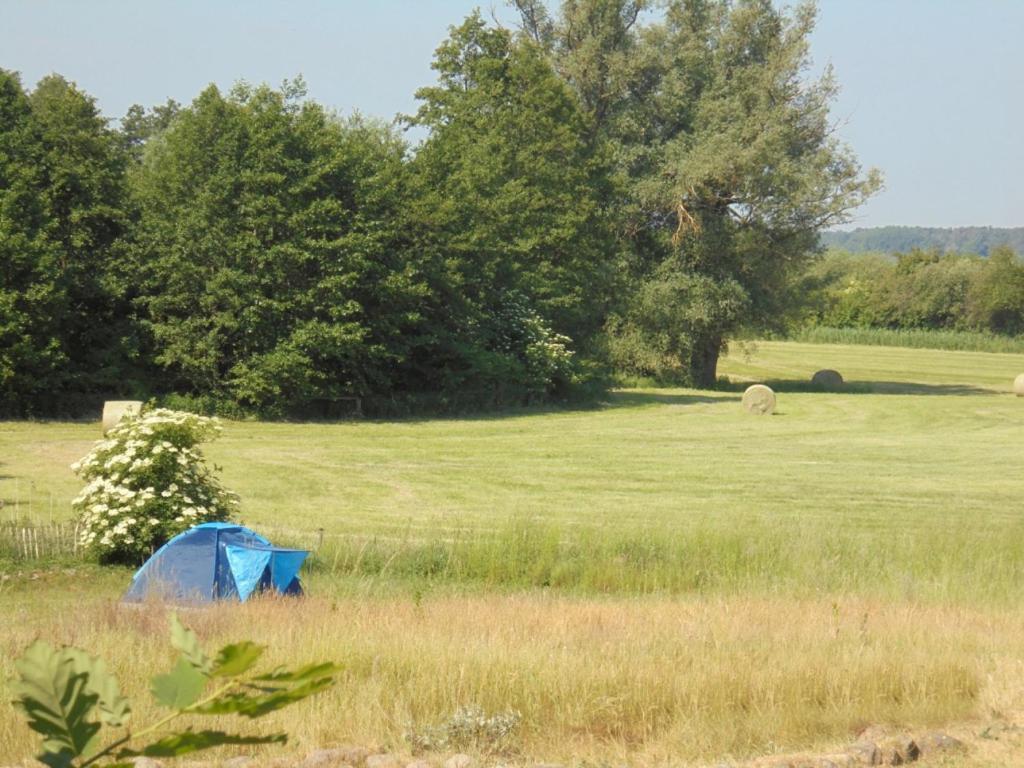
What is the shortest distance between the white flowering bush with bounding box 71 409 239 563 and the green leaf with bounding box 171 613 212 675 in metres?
12.8

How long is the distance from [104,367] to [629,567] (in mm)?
20308

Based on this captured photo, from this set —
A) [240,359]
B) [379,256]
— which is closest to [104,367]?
[240,359]

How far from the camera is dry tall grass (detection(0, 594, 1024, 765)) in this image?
7141 mm

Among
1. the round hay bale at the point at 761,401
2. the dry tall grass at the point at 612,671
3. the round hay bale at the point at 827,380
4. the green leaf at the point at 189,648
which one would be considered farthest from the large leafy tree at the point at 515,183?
the green leaf at the point at 189,648

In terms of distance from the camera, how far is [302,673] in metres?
1.60

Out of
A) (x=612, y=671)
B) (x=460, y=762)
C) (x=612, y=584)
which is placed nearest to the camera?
(x=460, y=762)

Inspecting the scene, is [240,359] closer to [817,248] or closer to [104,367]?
[104,367]

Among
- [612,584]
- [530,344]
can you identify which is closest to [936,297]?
[530,344]

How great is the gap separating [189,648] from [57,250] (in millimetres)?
29571

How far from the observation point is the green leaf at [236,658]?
1.57 m

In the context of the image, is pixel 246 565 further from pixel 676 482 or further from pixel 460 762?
pixel 676 482

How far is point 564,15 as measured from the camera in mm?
46469

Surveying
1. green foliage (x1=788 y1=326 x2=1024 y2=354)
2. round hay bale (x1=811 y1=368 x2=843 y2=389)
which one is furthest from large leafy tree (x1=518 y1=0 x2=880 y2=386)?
green foliage (x1=788 y1=326 x2=1024 y2=354)

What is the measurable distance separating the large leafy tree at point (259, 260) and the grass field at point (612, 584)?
1.96 meters
